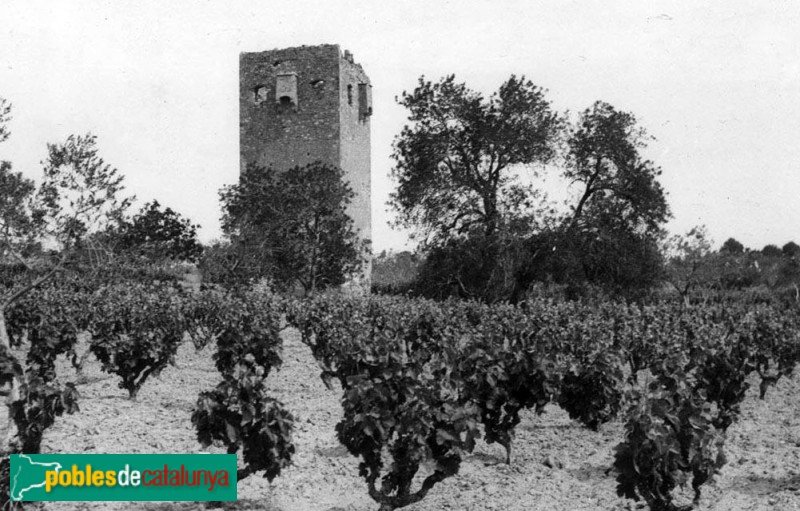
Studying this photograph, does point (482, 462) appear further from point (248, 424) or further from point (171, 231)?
point (171, 231)

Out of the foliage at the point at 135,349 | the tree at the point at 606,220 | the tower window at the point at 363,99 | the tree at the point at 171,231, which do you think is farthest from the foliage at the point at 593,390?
the tree at the point at 171,231

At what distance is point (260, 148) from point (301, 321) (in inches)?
545

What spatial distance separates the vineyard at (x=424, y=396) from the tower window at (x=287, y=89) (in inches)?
521

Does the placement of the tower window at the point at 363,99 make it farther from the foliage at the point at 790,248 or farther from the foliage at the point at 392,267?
the foliage at the point at 790,248

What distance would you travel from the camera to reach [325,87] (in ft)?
86.7

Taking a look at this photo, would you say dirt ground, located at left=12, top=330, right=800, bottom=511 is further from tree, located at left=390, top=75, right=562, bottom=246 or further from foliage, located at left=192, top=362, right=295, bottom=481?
tree, located at left=390, top=75, right=562, bottom=246

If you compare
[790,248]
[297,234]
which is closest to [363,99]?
[297,234]

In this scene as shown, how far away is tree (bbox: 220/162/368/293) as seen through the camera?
854 inches

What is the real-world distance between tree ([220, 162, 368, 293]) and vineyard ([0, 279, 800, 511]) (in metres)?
6.47

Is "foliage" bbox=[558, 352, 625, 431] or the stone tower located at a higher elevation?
the stone tower

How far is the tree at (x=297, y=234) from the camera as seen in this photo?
21.7m

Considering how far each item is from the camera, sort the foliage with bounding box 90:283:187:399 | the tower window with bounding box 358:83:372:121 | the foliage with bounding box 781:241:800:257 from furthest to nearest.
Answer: the foliage with bounding box 781:241:800:257
the tower window with bounding box 358:83:372:121
the foliage with bounding box 90:283:187:399

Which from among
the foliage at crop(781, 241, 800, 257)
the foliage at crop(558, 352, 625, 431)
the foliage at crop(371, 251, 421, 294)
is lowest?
the foliage at crop(558, 352, 625, 431)

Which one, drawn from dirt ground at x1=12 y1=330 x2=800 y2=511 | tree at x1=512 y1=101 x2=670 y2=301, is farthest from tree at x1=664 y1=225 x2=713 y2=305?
dirt ground at x1=12 y1=330 x2=800 y2=511
